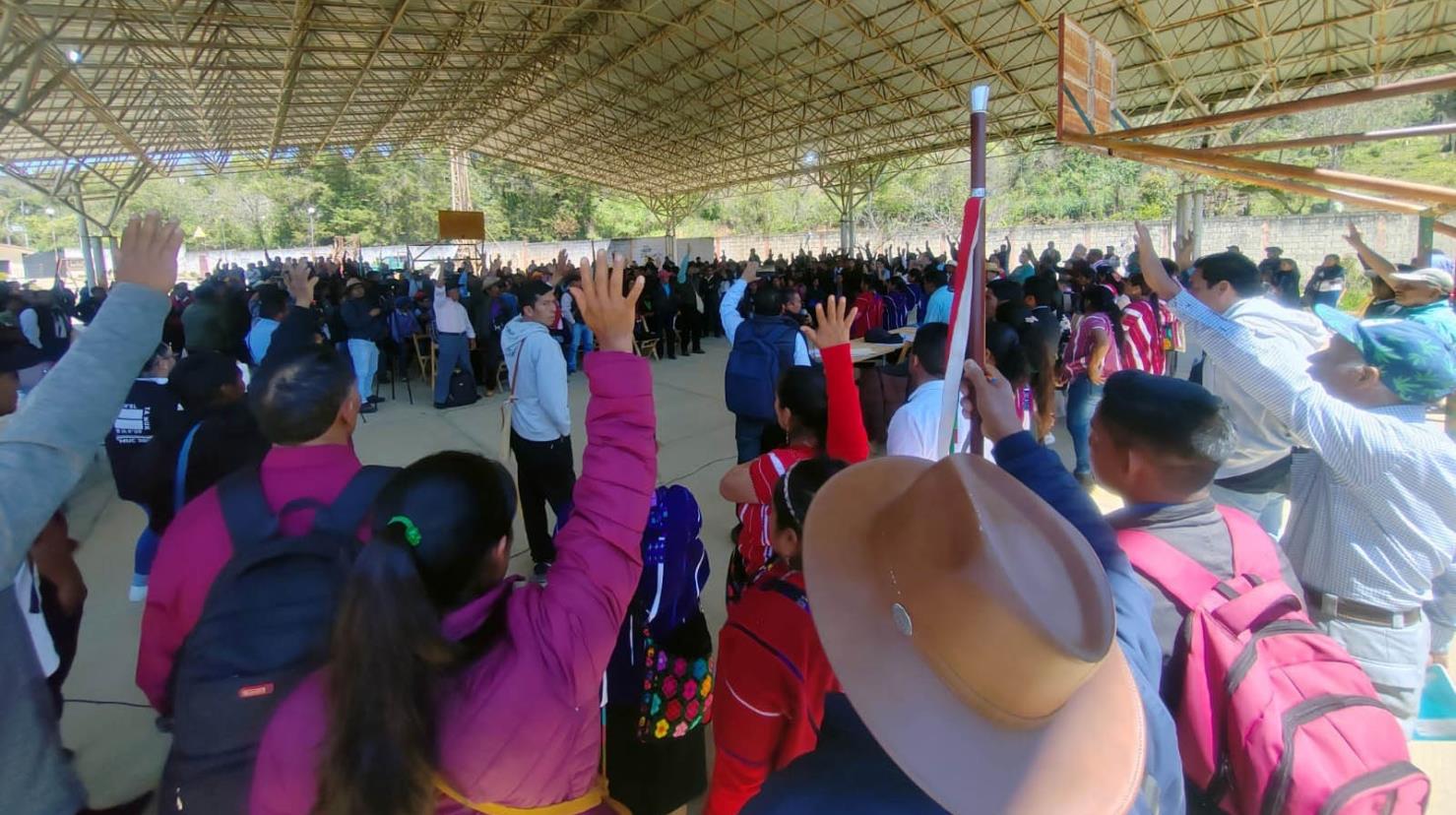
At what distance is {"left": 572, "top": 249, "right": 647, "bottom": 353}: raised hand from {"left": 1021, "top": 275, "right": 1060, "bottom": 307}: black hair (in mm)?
5360

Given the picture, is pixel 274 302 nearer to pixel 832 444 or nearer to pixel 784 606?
pixel 832 444

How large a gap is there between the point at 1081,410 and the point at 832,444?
11.2ft

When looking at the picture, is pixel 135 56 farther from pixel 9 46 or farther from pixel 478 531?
pixel 478 531

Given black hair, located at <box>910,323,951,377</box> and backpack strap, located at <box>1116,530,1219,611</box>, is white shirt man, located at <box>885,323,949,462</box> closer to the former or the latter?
black hair, located at <box>910,323,951,377</box>

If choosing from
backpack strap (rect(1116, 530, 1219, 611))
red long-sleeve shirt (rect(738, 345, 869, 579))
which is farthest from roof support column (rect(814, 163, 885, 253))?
backpack strap (rect(1116, 530, 1219, 611))

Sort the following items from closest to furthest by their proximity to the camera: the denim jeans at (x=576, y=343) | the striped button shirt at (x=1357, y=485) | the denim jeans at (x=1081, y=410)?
the striped button shirt at (x=1357, y=485)
the denim jeans at (x=1081, y=410)
the denim jeans at (x=576, y=343)

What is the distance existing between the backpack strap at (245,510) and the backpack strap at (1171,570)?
5.39 feet

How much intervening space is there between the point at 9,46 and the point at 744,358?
12.3 metres

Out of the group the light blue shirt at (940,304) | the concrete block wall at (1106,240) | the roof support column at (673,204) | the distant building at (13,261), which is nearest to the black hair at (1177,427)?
the light blue shirt at (940,304)

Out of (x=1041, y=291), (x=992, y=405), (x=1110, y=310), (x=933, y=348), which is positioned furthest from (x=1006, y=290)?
(x=992, y=405)

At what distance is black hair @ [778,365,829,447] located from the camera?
235 cm

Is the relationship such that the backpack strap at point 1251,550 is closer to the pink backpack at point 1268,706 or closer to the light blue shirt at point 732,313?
the pink backpack at point 1268,706

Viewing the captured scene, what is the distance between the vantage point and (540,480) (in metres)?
3.63

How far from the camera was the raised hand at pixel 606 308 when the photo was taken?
1.31m
